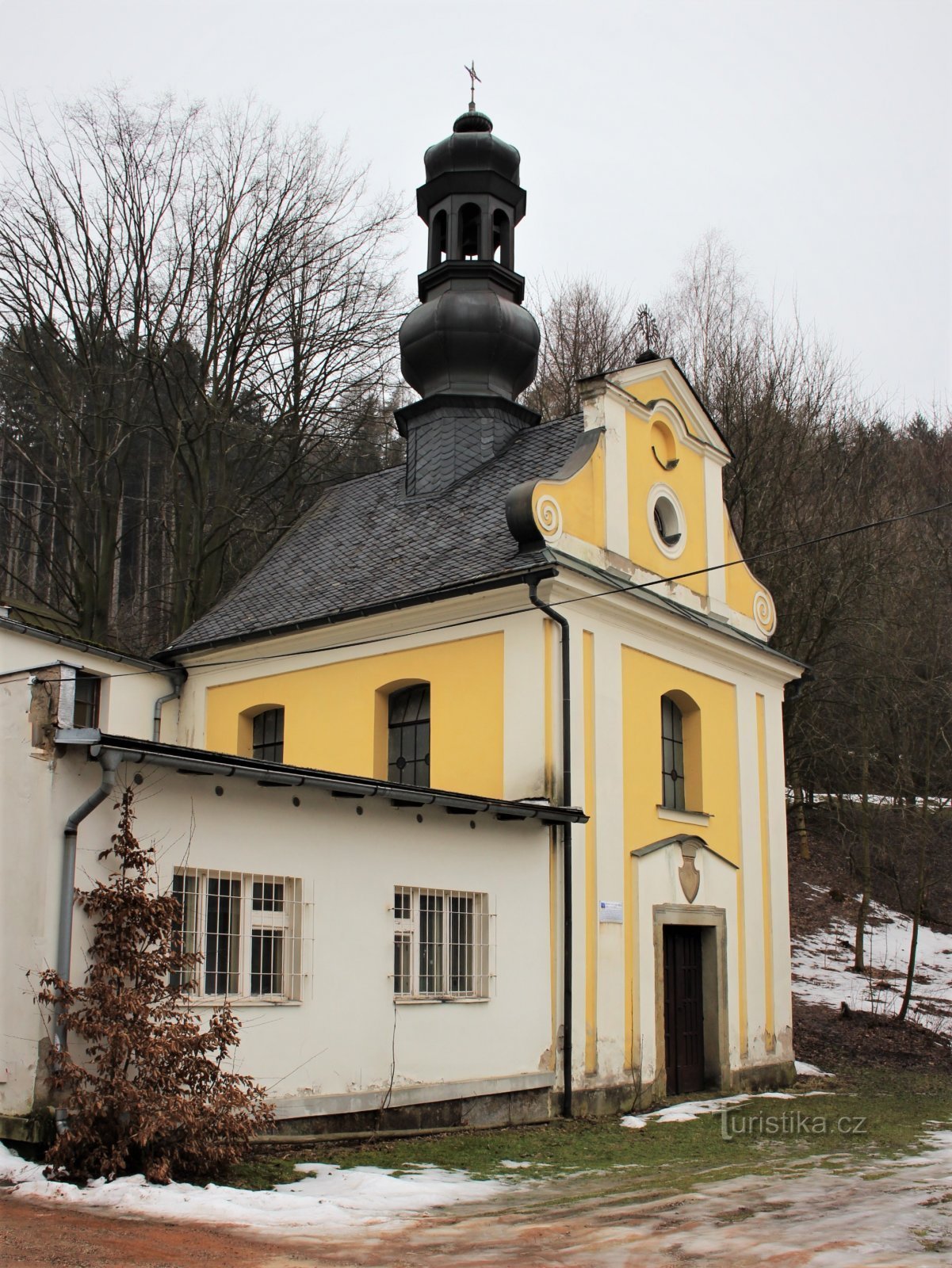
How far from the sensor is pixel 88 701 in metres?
16.0

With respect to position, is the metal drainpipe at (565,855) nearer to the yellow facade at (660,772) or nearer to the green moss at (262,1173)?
the yellow facade at (660,772)

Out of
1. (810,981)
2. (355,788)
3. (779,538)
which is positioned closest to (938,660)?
(779,538)

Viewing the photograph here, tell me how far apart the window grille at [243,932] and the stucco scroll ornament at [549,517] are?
5107 millimetres

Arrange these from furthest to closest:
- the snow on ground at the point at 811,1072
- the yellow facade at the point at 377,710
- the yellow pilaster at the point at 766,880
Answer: the snow on ground at the point at 811,1072 < the yellow pilaster at the point at 766,880 < the yellow facade at the point at 377,710

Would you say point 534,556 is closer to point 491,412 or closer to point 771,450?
point 491,412

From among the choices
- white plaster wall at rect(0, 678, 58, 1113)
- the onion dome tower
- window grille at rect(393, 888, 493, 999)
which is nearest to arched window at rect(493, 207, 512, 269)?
the onion dome tower

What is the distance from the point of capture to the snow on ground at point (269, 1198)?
6.97 metres

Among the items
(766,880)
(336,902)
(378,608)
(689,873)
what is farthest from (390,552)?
(336,902)

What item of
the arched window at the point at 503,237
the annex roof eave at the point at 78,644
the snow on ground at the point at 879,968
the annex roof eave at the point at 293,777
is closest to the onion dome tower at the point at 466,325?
the arched window at the point at 503,237

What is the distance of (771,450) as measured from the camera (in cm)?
2453

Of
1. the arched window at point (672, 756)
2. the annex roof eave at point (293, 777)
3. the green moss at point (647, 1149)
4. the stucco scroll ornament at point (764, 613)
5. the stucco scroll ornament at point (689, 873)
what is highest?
the stucco scroll ornament at point (764, 613)

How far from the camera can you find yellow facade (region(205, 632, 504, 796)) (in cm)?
1354

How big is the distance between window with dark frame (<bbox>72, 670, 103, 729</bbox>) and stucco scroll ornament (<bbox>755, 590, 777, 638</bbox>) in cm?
886

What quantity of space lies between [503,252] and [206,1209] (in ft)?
48.8
